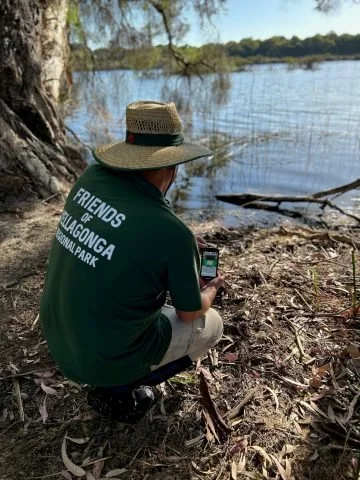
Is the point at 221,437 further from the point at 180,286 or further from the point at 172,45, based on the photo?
the point at 172,45

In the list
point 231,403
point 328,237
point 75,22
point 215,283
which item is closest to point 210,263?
point 215,283

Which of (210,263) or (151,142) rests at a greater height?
(151,142)

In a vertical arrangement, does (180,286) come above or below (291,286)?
above

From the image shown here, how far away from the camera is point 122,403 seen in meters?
2.27

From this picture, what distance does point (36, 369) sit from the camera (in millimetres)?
2689

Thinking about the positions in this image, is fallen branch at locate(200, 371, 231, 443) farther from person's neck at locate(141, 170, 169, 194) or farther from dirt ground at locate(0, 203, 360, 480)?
person's neck at locate(141, 170, 169, 194)

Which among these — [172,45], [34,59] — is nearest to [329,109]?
[172,45]

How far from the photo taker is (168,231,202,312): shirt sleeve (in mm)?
1883

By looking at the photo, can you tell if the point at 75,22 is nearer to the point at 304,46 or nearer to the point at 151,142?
the point at 151,142

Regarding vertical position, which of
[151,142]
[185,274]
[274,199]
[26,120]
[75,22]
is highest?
[75,22]

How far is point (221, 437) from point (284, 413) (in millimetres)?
368

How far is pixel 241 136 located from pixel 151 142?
1172cm

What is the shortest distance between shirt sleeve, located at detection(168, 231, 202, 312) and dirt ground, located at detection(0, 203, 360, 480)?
1.96 feet

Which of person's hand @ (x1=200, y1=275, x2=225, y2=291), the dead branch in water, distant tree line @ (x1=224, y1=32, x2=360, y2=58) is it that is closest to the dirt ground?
person's hand @ (x1=200, y1=275, x2=225, y2=291)
